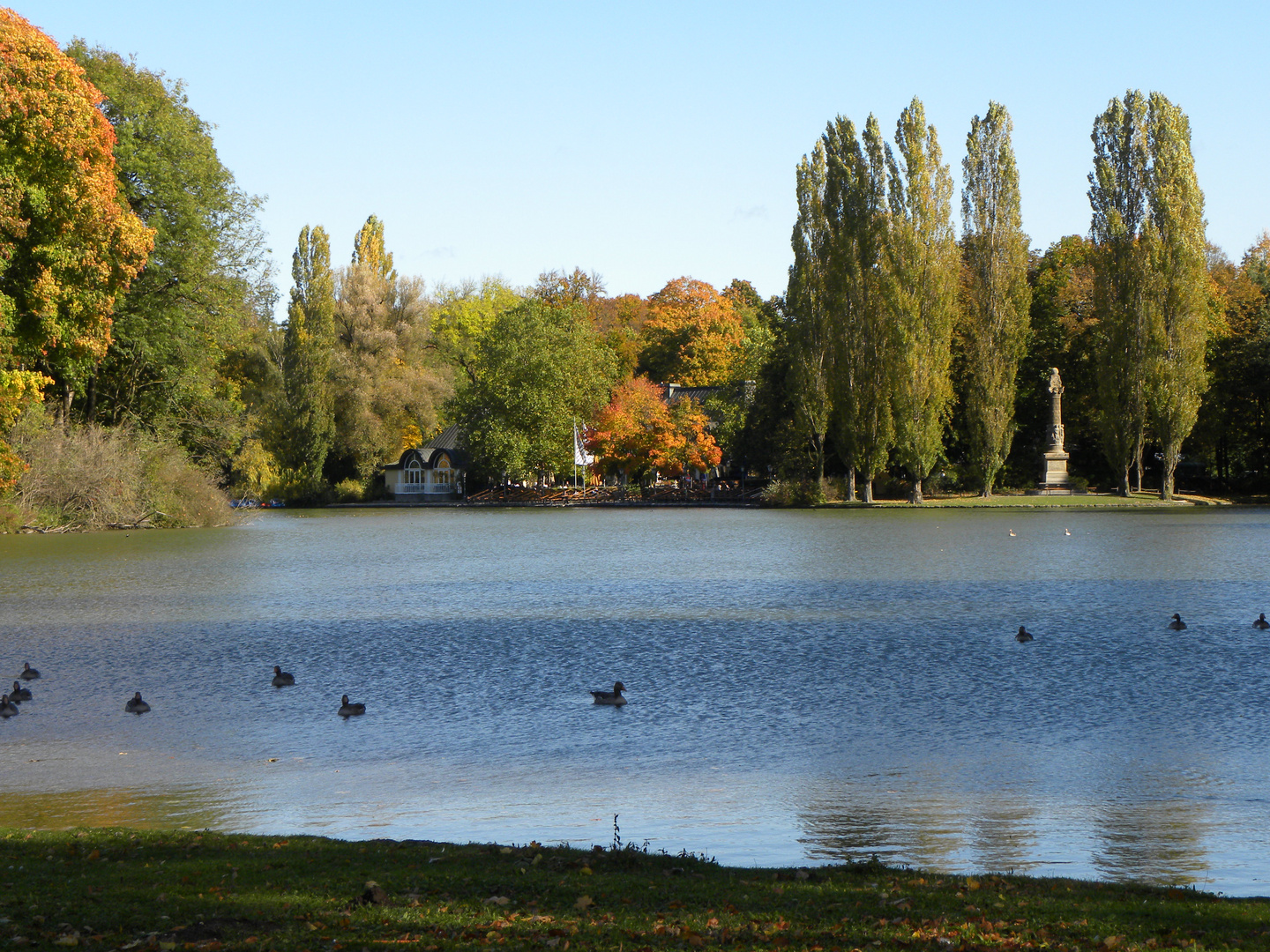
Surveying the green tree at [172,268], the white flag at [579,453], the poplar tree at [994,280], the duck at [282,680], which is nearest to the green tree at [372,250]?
the white flag at [579,453]

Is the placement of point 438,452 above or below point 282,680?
above

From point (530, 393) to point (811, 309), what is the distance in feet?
82.3

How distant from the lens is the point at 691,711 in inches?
538

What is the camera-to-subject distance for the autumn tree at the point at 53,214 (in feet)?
101

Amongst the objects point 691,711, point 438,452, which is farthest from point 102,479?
point 438,452

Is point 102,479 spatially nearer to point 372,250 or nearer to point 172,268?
point 172,268

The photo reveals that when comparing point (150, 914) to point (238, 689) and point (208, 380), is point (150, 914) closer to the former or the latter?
point (238, 689)

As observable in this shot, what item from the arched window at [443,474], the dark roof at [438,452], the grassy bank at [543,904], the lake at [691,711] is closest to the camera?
the grassy bank at [543,904]

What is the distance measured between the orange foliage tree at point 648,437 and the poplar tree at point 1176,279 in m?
30.0

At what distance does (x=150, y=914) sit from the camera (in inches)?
229

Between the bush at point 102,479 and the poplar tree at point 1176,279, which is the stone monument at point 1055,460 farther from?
the bush at point 102,479

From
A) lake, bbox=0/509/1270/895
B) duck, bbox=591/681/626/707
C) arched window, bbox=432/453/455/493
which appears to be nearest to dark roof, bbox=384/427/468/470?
arched window, bbox=432/453/455/493

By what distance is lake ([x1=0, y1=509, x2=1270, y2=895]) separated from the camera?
898cm

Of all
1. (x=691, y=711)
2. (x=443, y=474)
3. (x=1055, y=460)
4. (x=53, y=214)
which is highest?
(x=53, y=214)
